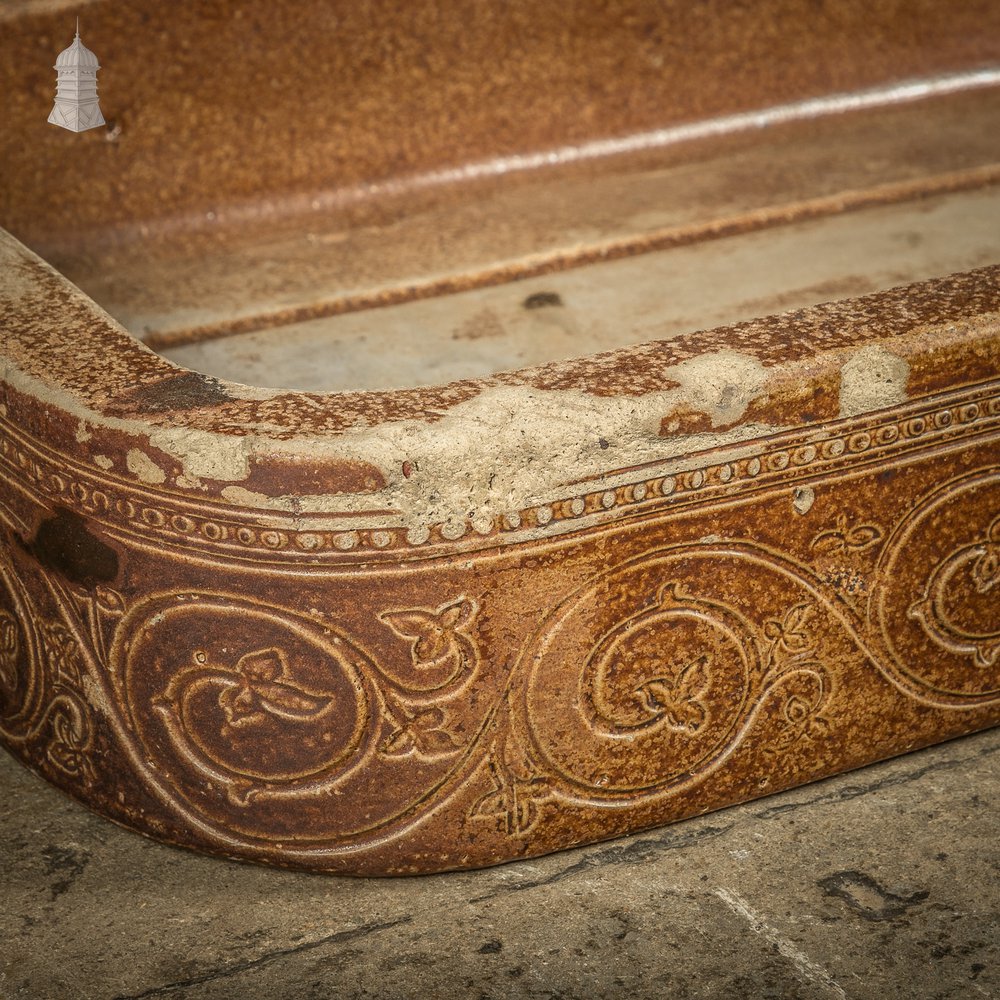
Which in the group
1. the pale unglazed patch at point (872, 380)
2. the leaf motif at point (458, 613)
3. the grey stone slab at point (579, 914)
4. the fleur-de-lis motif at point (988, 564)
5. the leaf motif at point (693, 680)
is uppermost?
the pale unglazed patch at point (872, 380)

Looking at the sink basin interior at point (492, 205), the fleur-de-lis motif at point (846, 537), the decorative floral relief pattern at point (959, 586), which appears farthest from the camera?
the sink basin interior at point (492, 205)

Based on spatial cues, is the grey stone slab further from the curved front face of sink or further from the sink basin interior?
the sink basin interior

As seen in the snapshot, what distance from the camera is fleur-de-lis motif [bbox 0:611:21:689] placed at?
91.5 inches

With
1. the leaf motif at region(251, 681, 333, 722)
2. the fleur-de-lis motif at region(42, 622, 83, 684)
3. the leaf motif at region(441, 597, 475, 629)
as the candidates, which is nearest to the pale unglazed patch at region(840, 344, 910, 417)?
the leaf motif at region(441, 597, 475, 629)

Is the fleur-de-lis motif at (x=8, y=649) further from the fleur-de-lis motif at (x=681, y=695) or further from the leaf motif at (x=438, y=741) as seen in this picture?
the fleur-de-lis motif at (x=681, y=695)

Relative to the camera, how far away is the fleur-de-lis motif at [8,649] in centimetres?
232

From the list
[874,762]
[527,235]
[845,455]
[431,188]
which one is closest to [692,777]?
[874,762]

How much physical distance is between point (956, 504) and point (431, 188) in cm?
166

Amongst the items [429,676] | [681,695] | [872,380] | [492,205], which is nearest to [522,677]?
[429,676]

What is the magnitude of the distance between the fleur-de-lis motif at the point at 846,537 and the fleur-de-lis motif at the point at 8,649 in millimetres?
1145

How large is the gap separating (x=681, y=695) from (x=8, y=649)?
99 cm

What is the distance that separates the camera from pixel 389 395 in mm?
2029

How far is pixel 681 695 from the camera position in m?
2.19

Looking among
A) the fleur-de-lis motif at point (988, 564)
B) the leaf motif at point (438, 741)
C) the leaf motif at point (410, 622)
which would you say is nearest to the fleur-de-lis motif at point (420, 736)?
the leaf motif at point (438, 741)
